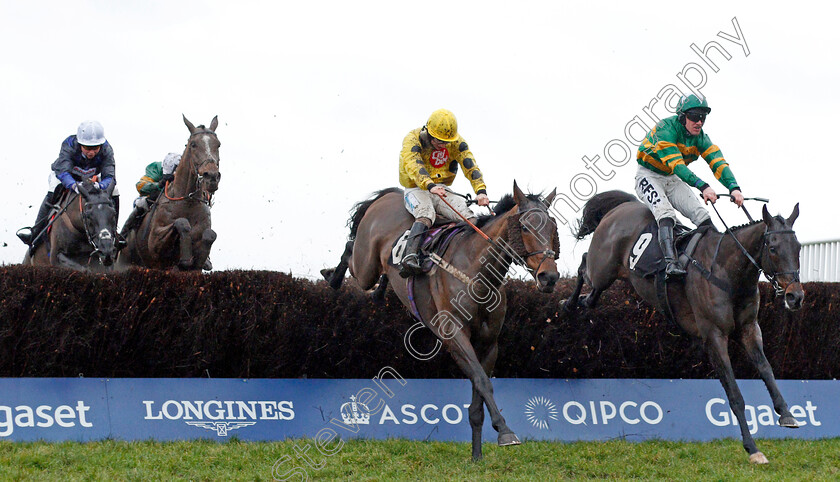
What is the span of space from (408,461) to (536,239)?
1792mm

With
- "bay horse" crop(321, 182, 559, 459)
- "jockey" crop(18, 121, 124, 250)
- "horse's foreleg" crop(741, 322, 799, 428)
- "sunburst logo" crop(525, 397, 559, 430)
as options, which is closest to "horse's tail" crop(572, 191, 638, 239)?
"sunburst logo" crop(525, 397, 559, 430)

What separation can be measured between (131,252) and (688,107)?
594 cm

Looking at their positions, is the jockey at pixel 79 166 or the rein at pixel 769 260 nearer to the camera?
the rein at pixel 769 260

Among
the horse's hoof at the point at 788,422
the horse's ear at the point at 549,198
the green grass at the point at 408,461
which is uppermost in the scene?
the horse's ear at the point at 549,198

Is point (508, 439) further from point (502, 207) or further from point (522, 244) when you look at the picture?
point (502, 207)

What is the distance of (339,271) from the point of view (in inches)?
304

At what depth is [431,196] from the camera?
732 cm

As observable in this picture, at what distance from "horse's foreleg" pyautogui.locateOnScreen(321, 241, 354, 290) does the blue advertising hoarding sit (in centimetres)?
86

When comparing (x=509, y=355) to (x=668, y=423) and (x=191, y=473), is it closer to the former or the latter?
(x=668, y=423)

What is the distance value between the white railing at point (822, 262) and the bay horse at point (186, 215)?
358 inches

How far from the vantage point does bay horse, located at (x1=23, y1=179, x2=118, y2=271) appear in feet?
28.5

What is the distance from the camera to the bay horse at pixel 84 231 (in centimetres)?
867

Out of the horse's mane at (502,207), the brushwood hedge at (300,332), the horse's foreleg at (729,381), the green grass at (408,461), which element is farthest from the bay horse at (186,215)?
the horse's foreleg at (729,381)

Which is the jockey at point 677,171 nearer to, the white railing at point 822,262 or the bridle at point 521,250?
the bridle at point 521,250
